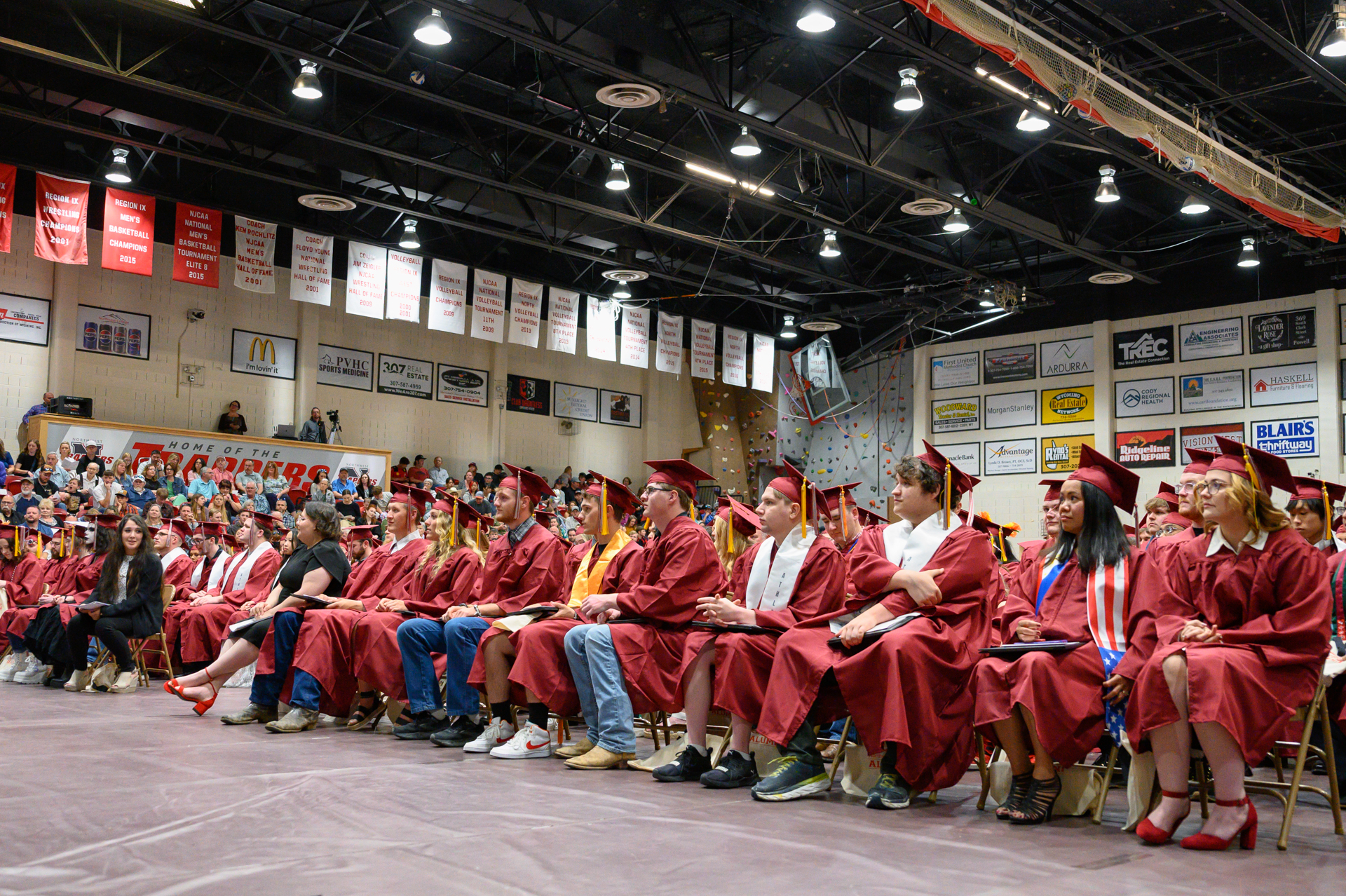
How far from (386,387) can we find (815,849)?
59.8 feet

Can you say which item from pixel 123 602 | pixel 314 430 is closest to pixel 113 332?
pixel 314 430

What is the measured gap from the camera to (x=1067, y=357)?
20.4 meters

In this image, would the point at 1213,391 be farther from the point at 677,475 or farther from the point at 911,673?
the point at 911,673

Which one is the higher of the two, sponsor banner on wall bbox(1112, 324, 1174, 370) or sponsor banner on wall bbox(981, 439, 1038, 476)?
sponsor banner on wall bbox(1112, 324, 1174, 370)

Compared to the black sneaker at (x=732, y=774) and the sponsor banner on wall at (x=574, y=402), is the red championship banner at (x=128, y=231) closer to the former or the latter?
the sponsor banner on wall at (x=574, y=402)

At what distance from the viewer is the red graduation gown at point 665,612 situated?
551cm

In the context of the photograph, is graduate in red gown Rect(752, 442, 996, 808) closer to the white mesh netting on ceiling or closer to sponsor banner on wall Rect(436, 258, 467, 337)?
the white mesh netting on ceiling

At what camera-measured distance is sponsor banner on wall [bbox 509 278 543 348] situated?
17.7 metres

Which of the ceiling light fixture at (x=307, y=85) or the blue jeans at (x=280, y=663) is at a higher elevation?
the ceiling light fixture at (x=307, y=85)

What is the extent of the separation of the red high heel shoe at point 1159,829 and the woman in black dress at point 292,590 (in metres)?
5.02

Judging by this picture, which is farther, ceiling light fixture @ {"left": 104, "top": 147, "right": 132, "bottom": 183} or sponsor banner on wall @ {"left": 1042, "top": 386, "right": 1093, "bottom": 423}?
sponsor banner on wall @ {"left": 1042, "top": 386, "right": 1093, "bottom": 423}

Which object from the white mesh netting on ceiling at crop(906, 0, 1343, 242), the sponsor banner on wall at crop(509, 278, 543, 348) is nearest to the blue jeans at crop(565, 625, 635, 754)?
the white mesh netting on ceiling at crop(906, 0, 1343, 242)

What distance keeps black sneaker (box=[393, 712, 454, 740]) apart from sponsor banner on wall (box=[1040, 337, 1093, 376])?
16.5 meters

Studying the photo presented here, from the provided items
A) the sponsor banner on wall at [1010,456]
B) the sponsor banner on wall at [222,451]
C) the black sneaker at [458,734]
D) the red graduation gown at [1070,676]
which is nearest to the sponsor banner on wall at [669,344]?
the sponsor banner on wall at [222,451]
